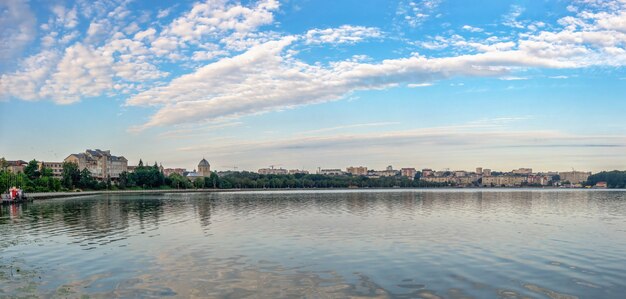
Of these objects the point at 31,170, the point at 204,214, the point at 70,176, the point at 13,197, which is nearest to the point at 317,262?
the point at 204,214

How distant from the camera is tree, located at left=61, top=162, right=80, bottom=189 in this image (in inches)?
6137

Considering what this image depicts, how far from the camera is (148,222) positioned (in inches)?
1645

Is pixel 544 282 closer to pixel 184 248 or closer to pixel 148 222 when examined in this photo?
pixel 184 248

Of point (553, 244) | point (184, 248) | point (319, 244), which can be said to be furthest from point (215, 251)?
point (553, 244)

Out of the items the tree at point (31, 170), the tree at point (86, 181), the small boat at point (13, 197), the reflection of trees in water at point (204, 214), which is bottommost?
the reflection of trees in water at point (204, 214)

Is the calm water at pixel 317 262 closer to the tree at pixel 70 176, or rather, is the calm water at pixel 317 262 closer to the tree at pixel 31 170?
the tree at pixel 31 170

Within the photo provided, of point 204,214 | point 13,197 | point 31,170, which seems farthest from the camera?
point 31,170

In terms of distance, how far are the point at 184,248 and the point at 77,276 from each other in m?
7.72

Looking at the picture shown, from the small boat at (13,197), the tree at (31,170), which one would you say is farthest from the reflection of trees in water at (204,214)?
the tree at (31,170)

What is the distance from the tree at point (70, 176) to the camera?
15588cm

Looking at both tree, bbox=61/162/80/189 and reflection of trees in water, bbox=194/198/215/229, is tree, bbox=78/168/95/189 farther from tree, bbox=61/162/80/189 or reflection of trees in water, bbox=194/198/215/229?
reflection of trees in water, bbox=194/198/215/229

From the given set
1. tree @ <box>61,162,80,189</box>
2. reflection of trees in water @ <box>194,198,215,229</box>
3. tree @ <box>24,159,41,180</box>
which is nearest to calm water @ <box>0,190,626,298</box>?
reflection of trees in water @ <box>194,198,215,229</box>

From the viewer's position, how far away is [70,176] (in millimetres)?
157875

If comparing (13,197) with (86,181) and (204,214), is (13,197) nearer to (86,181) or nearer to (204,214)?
(204,214)
